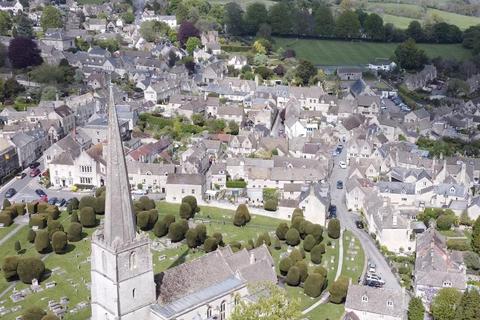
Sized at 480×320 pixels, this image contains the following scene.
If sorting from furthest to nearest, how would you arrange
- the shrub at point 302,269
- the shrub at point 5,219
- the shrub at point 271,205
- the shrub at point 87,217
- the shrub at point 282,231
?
the shrub at point 271,205
the shrub at point 5,219
the shrub at point 87,217
the shrub at point 282,231
the shrub at point 302,269

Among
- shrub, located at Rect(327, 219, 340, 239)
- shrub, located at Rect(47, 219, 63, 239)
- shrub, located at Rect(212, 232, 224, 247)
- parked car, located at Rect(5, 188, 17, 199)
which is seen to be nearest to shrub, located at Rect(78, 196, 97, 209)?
shrub, located at Rect(47, 219, 63, 239)

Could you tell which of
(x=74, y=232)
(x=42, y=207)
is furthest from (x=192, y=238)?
(x=42, y=207)

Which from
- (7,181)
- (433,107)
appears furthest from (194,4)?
(7,181)

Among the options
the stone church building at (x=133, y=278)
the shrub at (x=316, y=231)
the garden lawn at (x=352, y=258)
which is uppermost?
the stone church building at (x=133, y=278)

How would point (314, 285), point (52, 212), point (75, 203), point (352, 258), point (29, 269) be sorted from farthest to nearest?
point (75, 203) → point (52, 212) → point (352, 258) → point (29, 269) → point (314, 285)

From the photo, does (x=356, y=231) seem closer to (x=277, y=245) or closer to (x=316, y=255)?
(x=316, y=255)

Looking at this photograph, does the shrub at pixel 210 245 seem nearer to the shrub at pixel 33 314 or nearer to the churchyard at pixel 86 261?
the churchyard at pixel 86 261

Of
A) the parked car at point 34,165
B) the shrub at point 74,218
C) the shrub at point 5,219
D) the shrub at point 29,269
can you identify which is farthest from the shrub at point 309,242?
the parked car at point 34,165

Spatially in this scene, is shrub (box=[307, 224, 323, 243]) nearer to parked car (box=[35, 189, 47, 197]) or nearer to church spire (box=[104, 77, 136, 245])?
church spire (box=[104, 77, 136, 245])
